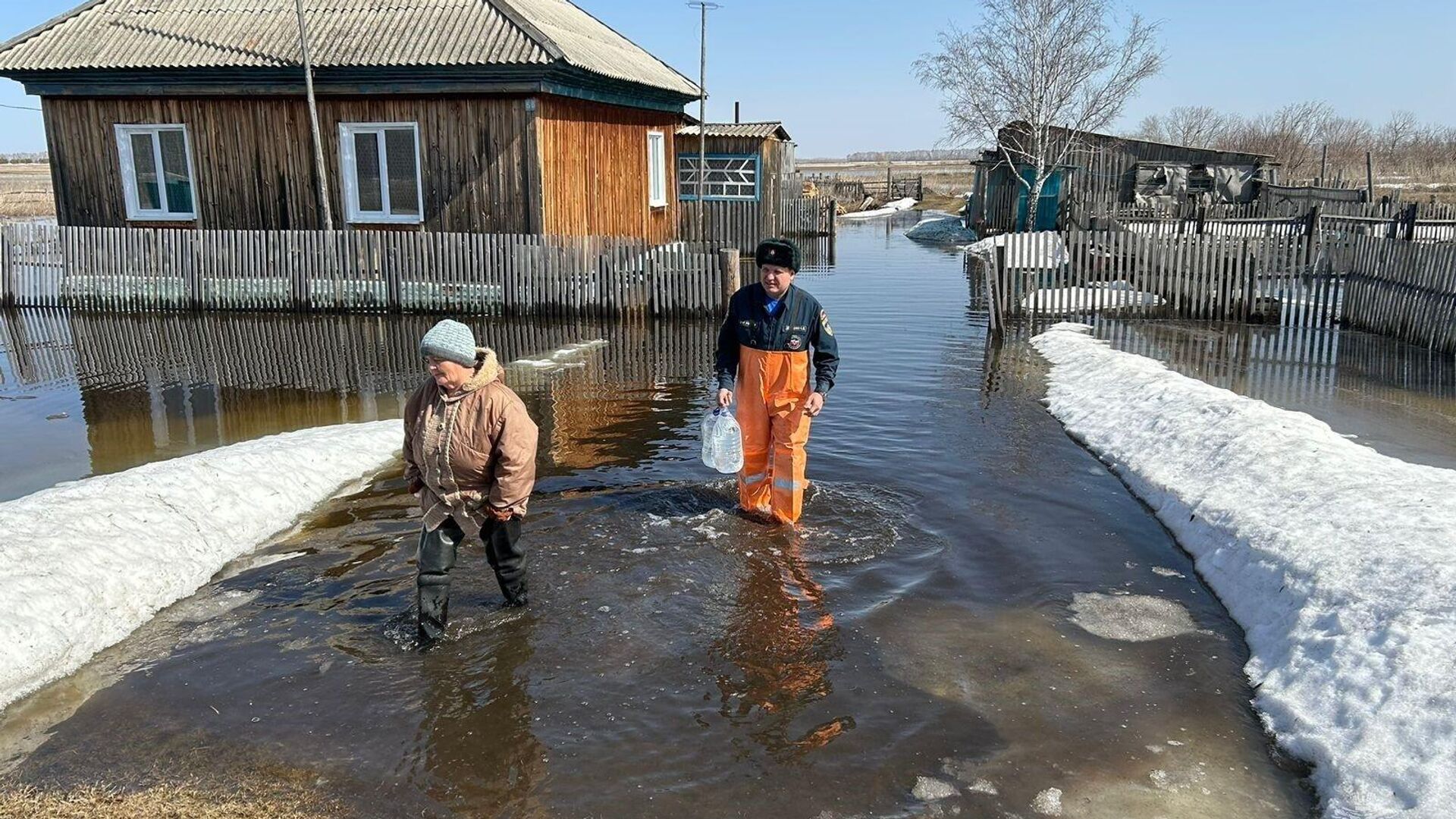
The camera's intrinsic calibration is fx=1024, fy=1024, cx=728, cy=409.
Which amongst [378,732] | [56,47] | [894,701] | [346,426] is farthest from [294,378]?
[56,47]

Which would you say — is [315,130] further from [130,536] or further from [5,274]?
[130,536]

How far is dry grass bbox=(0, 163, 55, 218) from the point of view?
1491 inches

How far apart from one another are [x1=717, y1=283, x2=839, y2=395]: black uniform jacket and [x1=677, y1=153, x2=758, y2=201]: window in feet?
64.9

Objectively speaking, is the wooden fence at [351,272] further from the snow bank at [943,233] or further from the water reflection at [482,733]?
the snow bank at [943,233]

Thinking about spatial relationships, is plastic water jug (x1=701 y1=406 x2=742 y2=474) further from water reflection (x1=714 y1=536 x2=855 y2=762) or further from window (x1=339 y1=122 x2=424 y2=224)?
window (x1=339 y1=122 x2=424 y2=224)

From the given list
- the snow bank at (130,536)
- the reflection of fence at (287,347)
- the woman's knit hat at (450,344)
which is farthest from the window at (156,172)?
the woman's knit hat at (450,344)

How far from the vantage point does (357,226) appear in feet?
56.7

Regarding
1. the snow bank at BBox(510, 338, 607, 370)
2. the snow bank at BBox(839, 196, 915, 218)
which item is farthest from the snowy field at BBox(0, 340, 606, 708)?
the snow bank at BBox(839, 196, 915, 218)

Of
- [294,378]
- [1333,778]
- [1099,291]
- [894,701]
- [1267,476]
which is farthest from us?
[1099,291]

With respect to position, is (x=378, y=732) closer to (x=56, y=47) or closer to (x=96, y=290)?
(x=96, y=290)

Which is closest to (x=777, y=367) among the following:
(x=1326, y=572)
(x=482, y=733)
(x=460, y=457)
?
(x=460, y=457)

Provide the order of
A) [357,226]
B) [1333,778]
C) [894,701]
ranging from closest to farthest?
[1333,778] < [894,701] < [357,226]

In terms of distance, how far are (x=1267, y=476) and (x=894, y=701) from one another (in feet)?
11.9

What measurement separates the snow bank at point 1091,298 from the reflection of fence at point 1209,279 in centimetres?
1
